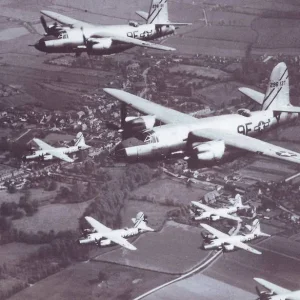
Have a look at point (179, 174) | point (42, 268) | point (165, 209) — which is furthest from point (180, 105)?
point (42, 268)

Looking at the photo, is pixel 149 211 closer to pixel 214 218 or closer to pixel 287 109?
pixel 214 218

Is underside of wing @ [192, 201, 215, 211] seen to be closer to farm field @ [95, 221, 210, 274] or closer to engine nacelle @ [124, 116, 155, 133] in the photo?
farm field @ [95, 221, 210, 274]

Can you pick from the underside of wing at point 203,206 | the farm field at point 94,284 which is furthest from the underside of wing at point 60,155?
the underside of wing at point 203,206

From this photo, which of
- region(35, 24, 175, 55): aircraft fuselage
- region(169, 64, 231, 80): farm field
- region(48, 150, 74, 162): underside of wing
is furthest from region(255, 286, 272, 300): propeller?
region(169, 64, 231, 80): farm field

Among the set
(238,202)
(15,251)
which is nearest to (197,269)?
(238,202)

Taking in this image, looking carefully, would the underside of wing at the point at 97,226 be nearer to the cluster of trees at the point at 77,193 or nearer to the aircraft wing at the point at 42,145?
the cluster of trees at the point at 77,193

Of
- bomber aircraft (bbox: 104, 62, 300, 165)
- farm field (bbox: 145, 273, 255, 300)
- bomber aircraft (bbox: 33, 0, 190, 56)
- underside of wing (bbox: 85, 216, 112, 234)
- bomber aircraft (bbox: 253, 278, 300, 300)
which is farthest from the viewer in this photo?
underside of wing (bbox: 85, 216, 112, 234)

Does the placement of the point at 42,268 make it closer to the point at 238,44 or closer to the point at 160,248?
the point at 160,248
